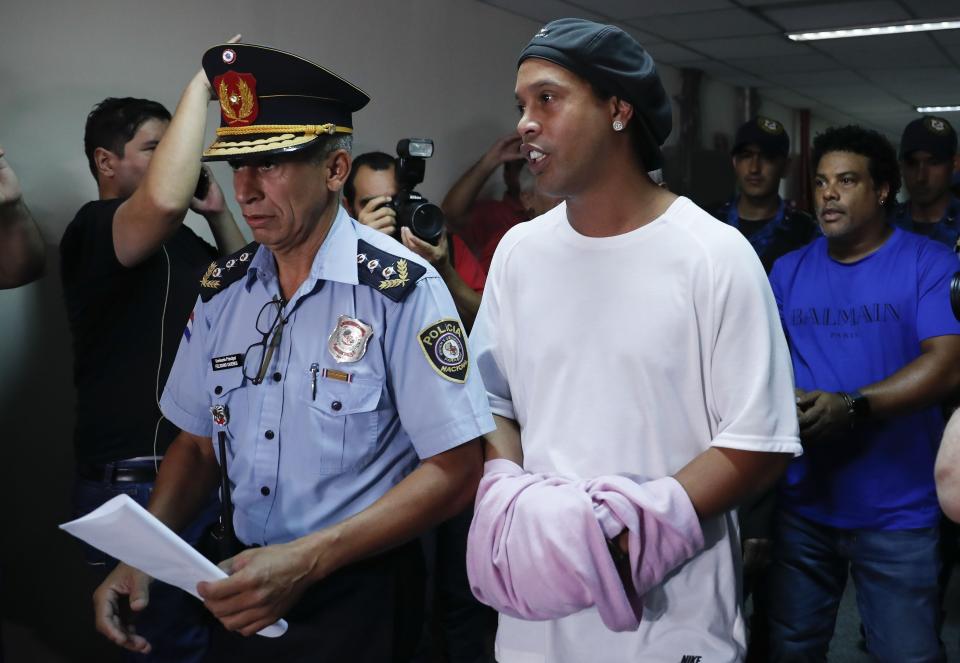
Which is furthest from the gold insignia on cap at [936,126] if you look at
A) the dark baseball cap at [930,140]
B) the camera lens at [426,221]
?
the camera lens at [426,221]

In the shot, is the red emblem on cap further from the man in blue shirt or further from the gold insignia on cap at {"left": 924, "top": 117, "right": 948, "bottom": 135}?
the gold insignia on cap at {"left": 924, "top": 117, "right": 948, "bottom": 135}

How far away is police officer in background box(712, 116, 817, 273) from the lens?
328cm

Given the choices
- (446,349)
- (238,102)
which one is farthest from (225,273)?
(446,349)

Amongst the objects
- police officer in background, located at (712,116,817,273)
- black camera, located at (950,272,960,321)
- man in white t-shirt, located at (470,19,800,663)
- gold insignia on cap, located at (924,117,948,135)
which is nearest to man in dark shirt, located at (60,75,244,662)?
man in white t-shirt, located at (470,19,800,663)

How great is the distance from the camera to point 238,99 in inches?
57.4

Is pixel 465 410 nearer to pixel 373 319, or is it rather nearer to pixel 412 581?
pixel 373 319

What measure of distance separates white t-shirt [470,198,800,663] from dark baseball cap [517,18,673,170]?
6.3 inches

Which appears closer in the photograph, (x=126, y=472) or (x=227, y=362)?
(x=227, y=362)

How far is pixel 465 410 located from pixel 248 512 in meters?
0.39

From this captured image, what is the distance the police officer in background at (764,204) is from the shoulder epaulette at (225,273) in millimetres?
2126

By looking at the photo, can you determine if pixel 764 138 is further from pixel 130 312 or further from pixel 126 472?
pixel 126 472

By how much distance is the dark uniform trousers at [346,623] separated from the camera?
4.47 ft

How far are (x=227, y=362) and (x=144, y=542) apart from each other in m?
0.40

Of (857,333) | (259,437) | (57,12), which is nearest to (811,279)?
(857,333)
